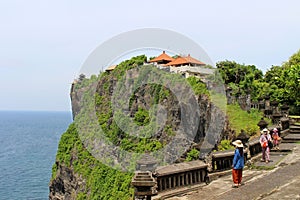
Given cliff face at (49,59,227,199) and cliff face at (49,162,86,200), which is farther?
cliff face at (49,162,86,200)

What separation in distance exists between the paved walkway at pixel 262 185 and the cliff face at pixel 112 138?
2093 centimetres

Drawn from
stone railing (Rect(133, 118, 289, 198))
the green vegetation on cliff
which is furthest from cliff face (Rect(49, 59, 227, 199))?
stone railing (Rect(133, 118, 289, 198))

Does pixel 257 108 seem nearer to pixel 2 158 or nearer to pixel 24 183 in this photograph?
pixel 24 183

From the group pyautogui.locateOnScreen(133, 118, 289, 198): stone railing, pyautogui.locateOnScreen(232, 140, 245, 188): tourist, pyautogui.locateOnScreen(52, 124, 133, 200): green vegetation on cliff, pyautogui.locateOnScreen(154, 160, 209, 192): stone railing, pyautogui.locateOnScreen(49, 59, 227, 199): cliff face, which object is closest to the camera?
pyautogui.locateOnScreen(133, 118, 289, 198): stone railing

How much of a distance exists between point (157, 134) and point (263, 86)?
15871 millimetres

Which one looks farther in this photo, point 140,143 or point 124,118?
point 124,118

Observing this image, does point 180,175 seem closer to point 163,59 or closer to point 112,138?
point 163,59

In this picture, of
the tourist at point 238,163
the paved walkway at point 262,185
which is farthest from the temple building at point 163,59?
the tourist at point 238,163

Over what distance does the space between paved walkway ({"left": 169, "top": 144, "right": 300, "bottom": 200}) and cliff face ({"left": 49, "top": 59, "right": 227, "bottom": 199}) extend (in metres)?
20.9

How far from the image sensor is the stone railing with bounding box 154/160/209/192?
27.9 ft

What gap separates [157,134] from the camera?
49.7 metres

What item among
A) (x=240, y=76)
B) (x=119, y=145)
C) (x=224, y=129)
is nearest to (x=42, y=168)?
(x=119, y=145)

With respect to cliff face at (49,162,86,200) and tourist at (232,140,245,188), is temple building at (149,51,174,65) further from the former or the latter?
tourist at (232,140,245,188)

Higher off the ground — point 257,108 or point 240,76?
point 240,76
